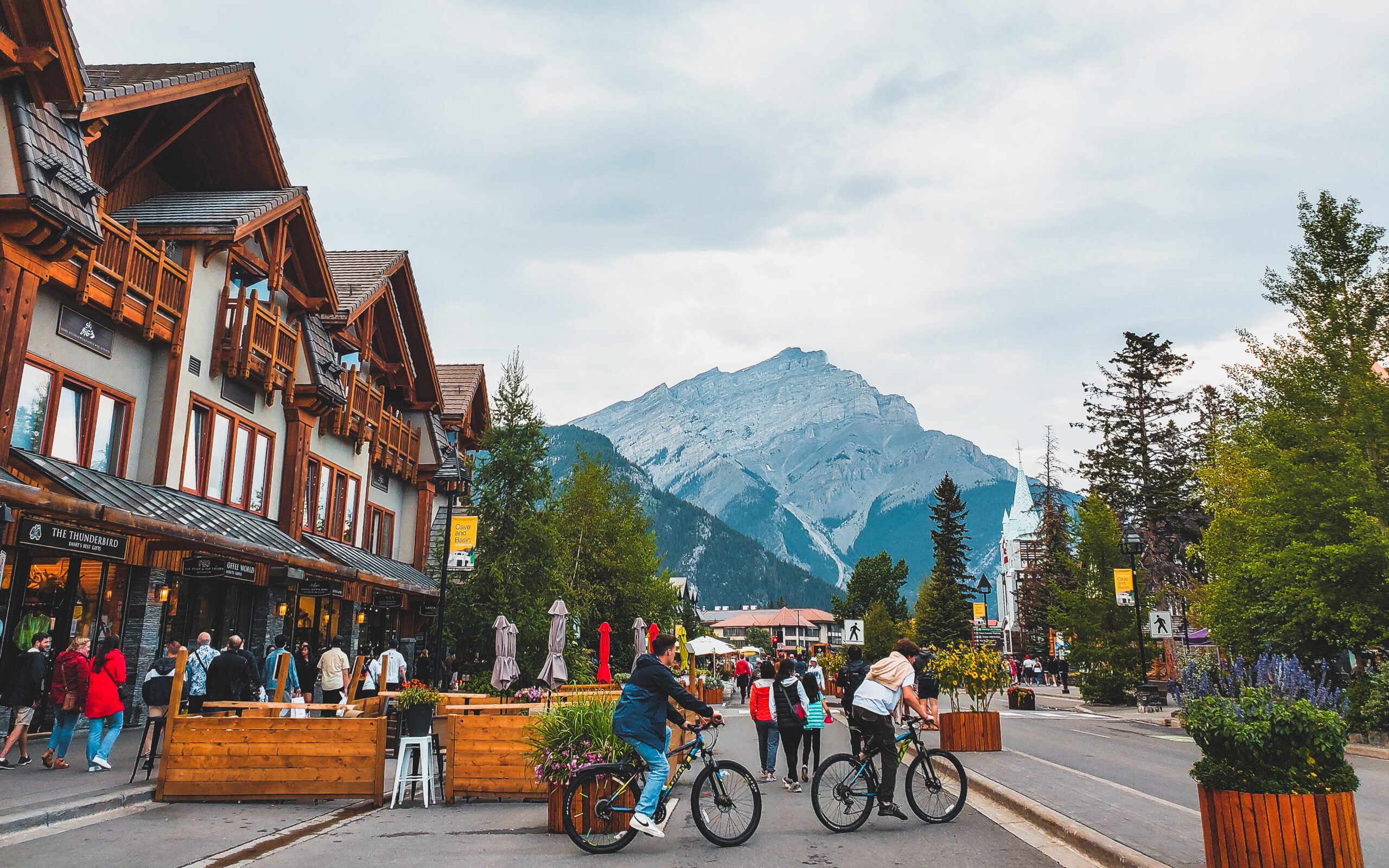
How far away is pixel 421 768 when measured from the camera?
1150cm

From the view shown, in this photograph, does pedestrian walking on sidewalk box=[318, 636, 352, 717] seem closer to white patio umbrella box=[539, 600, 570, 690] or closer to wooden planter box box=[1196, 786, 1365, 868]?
white patio umbrella box=[539, 600, 570, 690]

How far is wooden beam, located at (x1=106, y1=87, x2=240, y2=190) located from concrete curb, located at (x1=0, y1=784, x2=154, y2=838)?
514 inches

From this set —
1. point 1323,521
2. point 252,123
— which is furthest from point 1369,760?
point 252,123

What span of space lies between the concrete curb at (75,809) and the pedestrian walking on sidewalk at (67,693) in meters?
1.99

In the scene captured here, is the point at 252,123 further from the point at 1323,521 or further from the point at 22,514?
the point at 1323,521

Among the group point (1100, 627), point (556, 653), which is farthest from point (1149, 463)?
point (556, 653)

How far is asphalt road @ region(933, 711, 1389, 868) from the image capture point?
8289 millimetres

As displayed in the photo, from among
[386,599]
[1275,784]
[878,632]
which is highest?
[386,599]

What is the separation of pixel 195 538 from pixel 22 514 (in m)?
2.26

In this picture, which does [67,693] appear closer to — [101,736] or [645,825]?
[101,736]

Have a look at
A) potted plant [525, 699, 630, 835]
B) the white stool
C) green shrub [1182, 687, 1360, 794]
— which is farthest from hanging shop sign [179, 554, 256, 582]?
green shrub [1182, 687, 1360, 794]

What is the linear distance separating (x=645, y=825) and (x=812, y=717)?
548 centimetres

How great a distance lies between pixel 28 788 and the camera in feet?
34.5

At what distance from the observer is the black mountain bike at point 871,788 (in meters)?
9.14
